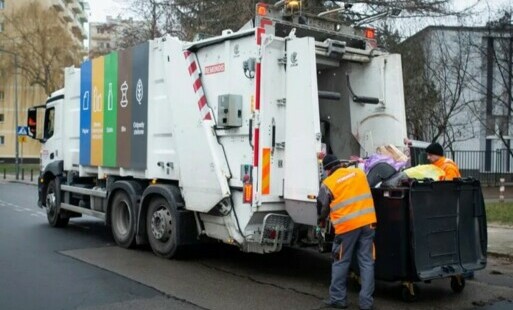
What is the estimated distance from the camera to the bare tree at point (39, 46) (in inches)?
1935

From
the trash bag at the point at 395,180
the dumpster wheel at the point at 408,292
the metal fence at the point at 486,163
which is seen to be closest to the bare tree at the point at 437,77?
the metal fence at the point at 486,163

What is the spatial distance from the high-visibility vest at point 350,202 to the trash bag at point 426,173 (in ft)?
2.77

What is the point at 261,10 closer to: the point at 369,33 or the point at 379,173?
the point at 369,33

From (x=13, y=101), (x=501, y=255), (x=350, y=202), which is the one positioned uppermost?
(x=13, y=101)

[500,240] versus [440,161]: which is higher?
[440,161]

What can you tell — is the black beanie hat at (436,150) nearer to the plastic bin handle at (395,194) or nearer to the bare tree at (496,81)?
the plastic bin handle at (395,194)

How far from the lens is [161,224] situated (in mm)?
8242

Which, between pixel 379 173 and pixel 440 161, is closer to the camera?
pixel 379 173

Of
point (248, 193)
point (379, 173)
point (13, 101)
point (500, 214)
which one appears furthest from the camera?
point (13, 101)

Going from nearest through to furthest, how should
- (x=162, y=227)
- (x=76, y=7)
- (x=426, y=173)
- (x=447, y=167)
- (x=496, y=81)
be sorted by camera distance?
(x=426, y=173) < (x=447, y=167) < (x=162, y=227) < (x=496, y=81) < (x=76, y=7)

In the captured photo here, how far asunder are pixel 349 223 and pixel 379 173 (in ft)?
2.82

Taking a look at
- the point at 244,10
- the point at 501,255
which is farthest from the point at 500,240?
the point at 244,10

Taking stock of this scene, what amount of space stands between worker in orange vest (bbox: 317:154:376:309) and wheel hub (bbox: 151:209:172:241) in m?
2.86

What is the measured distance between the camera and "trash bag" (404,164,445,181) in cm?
649
